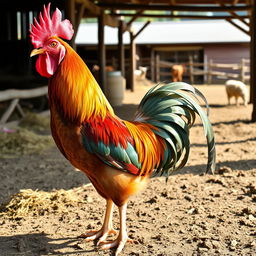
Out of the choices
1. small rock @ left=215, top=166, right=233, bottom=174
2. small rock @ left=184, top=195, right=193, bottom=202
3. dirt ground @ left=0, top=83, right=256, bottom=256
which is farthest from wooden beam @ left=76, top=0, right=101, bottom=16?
small rock @ left=184, top=195, right=193, bottom=202

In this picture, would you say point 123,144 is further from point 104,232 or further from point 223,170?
point 223,170

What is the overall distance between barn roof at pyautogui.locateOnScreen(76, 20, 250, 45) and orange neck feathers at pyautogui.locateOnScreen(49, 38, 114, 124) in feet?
87.2

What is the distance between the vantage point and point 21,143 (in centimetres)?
812

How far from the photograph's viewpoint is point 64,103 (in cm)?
310

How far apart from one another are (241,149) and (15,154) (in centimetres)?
405

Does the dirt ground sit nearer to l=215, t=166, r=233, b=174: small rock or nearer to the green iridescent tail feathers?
l=215, t=166, r=233, b=174: small rock

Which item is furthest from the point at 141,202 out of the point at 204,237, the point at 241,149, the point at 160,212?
the point at 241,149

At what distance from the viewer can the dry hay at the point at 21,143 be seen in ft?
25.0

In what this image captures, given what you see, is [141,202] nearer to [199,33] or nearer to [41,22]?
[41,22]

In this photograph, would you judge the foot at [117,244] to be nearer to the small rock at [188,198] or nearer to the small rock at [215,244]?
the small rock at [215,244]

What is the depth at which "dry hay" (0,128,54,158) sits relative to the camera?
762 centimetres

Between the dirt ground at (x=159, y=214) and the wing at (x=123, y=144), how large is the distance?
2.57 ft

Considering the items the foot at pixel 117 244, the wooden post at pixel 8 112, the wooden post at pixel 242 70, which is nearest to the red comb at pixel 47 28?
the foot at pixel 117 244

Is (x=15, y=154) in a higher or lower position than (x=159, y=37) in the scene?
lower
